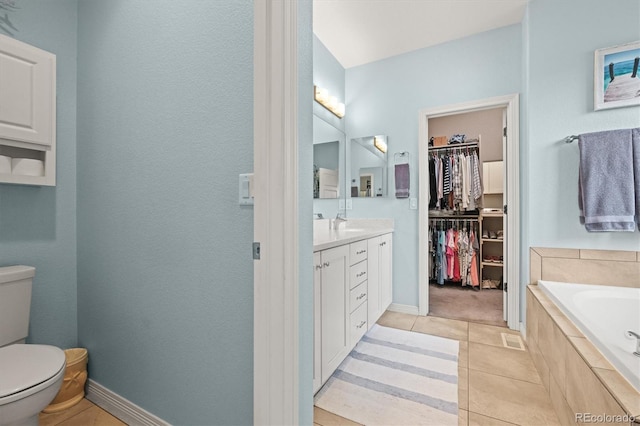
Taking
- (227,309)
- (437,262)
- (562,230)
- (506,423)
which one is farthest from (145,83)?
(437,262)

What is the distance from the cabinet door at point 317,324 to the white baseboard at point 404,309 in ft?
5.55

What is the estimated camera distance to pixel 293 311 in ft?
2.95

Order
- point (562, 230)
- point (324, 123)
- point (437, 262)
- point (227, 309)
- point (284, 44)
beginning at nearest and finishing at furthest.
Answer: point (284, 44) < point (227, 309) < point (562, 230) < point (324, 123) < point (437, 262)

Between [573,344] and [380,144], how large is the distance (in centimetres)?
225

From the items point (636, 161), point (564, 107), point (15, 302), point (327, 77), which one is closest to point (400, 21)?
point (327, 77)

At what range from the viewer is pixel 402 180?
2.91 meters

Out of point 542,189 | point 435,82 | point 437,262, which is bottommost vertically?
point 437,262

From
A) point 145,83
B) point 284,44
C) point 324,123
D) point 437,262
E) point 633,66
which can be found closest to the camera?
point 284,44

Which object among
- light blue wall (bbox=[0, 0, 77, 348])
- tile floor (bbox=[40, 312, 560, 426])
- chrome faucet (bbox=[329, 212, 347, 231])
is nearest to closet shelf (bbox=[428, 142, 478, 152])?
chrome faucet (bbox=[329, 212, 347, 231])

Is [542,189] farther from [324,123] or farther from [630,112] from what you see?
[324,123]

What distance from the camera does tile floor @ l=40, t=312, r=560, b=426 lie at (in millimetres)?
1387

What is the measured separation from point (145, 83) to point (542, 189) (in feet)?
8.66

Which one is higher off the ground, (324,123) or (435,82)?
(435,82)

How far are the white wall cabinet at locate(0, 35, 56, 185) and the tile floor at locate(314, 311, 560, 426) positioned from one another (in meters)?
1.82
